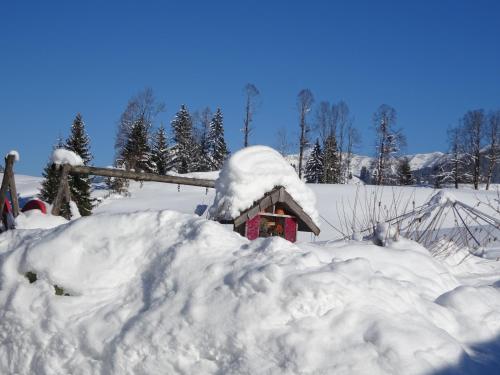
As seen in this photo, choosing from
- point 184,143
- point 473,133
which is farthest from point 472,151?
point 184,143

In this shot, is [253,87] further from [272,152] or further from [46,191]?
[272,152]

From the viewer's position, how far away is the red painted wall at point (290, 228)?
5.55 meters

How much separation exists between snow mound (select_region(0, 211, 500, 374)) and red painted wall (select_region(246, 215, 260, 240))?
1.99 meters

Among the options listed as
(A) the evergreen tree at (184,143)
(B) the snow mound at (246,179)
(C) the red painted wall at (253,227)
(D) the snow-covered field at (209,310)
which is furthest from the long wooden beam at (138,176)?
(A) the evergreen tree at (184,143)

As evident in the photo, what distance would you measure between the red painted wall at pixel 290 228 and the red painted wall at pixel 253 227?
45 cm

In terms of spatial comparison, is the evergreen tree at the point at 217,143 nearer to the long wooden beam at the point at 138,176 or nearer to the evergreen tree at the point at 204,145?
the evergreen tree at the point at 204,145

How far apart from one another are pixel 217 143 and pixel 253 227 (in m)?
42.2

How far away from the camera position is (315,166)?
4634cm

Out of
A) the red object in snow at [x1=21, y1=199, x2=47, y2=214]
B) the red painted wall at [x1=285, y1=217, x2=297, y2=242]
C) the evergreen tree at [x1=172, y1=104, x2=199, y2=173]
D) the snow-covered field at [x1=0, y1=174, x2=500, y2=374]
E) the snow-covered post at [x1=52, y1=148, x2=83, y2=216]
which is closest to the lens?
the snow-covered field at [x1=0, y1=174, x2=500, y2=374]

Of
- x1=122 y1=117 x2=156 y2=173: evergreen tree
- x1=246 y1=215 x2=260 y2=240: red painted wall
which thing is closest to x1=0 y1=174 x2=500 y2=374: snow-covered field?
x1=246 y1=215 x2=260 y2=240: red painted wall

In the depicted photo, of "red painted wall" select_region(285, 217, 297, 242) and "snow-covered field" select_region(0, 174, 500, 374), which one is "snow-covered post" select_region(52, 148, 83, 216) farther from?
"red painted wall" select_region(285, 217, 297, 242)

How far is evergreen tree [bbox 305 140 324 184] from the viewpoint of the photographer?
45.7m

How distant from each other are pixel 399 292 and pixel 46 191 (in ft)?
67.8

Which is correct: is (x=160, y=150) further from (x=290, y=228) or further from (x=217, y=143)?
(x=290, y=228)
